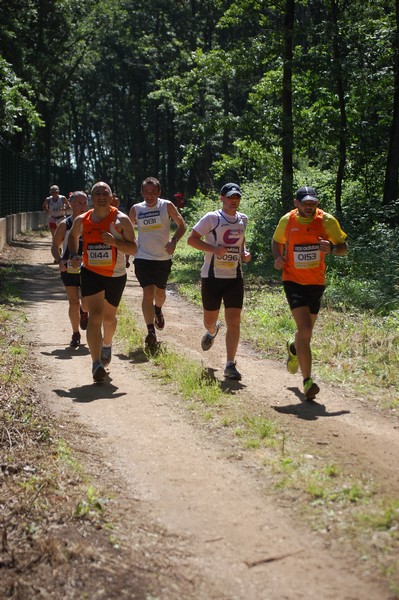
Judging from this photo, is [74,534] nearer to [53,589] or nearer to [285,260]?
[53,589]

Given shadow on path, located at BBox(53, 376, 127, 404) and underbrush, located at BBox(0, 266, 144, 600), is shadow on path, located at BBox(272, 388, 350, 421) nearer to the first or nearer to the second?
shadow on path, located at BBox(53, 376, 127, 404)

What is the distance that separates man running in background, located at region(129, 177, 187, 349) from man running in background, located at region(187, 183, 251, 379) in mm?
1493

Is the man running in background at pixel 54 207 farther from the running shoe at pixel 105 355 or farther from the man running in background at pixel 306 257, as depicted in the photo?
the man running in background at pixel 306 257

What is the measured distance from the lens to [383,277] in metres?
15.4

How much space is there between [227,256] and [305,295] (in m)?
1.17

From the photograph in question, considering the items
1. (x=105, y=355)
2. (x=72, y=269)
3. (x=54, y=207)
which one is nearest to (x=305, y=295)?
(x=105, y=355)

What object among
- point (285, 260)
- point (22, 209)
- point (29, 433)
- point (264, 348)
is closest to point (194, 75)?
point (22, 209)

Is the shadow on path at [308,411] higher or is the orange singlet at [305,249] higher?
the orange singlet at [305,249]

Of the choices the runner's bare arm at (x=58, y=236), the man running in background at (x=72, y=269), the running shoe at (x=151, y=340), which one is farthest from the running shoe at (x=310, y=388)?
the runner's bare arm at (x=58, y=236)

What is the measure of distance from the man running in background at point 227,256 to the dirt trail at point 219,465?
0.52 meters

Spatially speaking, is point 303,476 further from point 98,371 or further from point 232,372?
point 98,371

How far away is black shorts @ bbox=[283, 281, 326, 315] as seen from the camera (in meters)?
8.23

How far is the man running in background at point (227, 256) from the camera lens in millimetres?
8945

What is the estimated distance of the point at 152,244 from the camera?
35.1 ft
